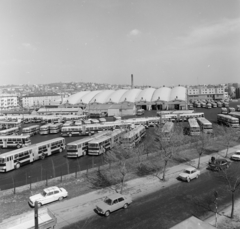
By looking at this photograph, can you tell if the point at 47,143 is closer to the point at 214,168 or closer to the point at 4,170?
the point at 4,170

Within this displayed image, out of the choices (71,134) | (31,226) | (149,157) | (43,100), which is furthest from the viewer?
(43,100)

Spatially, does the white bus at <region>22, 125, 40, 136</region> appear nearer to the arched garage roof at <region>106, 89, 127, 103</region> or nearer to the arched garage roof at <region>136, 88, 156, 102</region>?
the arched garage roof at <region>106, 89, 127, 103</region>

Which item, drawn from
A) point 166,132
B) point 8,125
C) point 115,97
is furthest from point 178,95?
point 8,125

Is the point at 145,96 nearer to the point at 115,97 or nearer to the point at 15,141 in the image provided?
the point at 115,97

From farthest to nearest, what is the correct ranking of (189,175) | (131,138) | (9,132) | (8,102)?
(8,102)
(9,132)
(131,138)
(189,175)

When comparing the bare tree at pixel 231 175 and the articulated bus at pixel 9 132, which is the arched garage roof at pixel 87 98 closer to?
the articulated bus at pixel 9 132

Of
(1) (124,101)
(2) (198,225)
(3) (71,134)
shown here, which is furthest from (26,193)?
(1) (124,101)

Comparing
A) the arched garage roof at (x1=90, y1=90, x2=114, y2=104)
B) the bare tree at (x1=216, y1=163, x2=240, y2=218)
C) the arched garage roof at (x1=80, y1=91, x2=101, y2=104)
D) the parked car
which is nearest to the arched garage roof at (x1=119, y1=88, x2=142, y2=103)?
the arched garage roof at (x1=90, y1=90, x2=114, y2=104)
